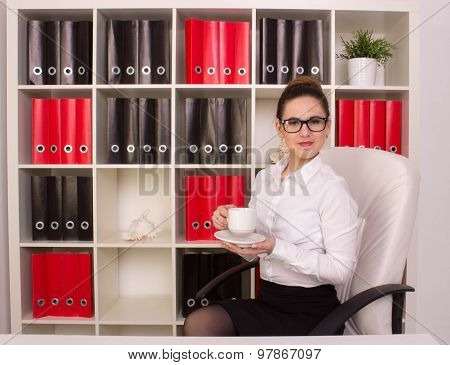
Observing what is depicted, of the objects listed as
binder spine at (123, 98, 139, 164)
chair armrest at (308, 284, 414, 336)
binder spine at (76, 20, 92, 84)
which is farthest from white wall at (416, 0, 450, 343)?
binder spine at (76, 20, 92, 84)

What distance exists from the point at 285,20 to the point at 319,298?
54.6 inches

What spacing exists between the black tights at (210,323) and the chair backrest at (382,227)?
1.27ft

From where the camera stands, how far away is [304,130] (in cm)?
144

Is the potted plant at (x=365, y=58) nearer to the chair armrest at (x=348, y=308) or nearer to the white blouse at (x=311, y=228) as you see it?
the white blouse at (x=311, y=228)

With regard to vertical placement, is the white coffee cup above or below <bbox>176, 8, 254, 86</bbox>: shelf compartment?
below

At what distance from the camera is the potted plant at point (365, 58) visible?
2115 mm

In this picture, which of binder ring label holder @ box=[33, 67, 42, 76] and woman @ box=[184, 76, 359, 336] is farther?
binder ring label holder @ box=[33, 67, 42, 76]

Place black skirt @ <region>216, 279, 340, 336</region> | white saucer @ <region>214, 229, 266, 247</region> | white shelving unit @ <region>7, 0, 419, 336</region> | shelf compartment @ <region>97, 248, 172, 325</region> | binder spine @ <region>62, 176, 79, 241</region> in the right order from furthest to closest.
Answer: shelf compartment @ <region>97, 248, 172, 325</region> → binder spine @ <region>62, 176, 79, 241</region> → white shelving unit @ <region>7, 0, 419, 336</region> → black skirt @ <region>216, 279, 340, 336</region> → white saucer @ <region>214, 229, 266, 247</region>

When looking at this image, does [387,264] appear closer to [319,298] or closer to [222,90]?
[319,298]

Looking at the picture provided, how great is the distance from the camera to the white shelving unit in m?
2.07

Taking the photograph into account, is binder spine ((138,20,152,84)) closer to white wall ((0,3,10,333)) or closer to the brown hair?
white wall ((0,3,10,333))

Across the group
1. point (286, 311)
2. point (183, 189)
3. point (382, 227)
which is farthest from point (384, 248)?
point (183, 189)

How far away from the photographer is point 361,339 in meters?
0.65

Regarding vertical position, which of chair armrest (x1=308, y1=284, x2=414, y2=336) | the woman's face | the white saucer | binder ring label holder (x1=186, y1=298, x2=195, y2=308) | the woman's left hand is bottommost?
binder ring label holder (x1=186, y1=298, x2=195, y2=308)
